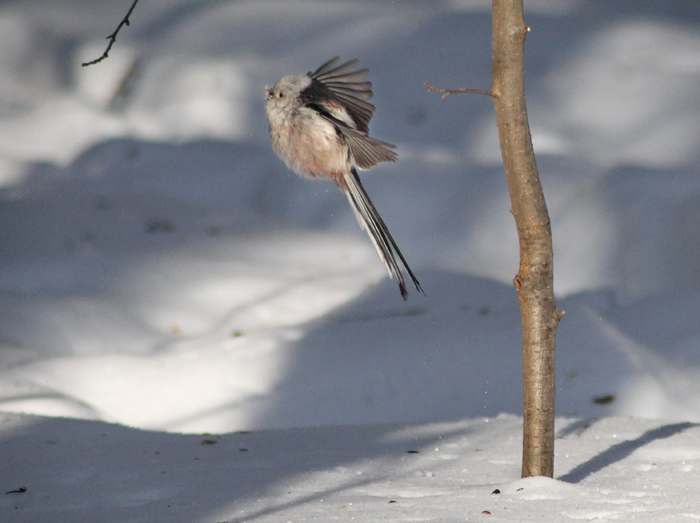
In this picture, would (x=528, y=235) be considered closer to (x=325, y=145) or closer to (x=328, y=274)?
(x=325, y=145)

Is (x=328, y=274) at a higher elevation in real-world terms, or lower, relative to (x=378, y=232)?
higher

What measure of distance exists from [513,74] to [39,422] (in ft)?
5.10

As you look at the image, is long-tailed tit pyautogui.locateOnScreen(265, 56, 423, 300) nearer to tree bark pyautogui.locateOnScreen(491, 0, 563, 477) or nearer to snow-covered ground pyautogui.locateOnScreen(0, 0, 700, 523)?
tree bark pyautogui.locateOnScreen(491, 0, 563, 477)

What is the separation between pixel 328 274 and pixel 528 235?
2.19 meters

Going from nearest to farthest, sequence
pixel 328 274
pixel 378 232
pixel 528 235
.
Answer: pixel 378 232 → pixel 528 235 → pixel 328 274

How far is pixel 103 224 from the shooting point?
13.1ft

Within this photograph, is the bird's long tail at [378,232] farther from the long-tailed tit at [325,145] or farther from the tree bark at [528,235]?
the tree bark at [528,235]

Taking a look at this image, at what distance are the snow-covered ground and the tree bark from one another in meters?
0.12

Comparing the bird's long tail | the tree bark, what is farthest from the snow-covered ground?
the bird's long tail

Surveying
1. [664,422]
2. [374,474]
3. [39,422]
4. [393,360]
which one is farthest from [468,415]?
[39,422]

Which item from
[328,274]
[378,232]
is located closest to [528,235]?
[378,232]

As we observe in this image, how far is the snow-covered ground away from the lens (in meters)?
1.76

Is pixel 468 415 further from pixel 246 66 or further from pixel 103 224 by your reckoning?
pixel 246 66

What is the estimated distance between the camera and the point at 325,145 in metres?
1.14
